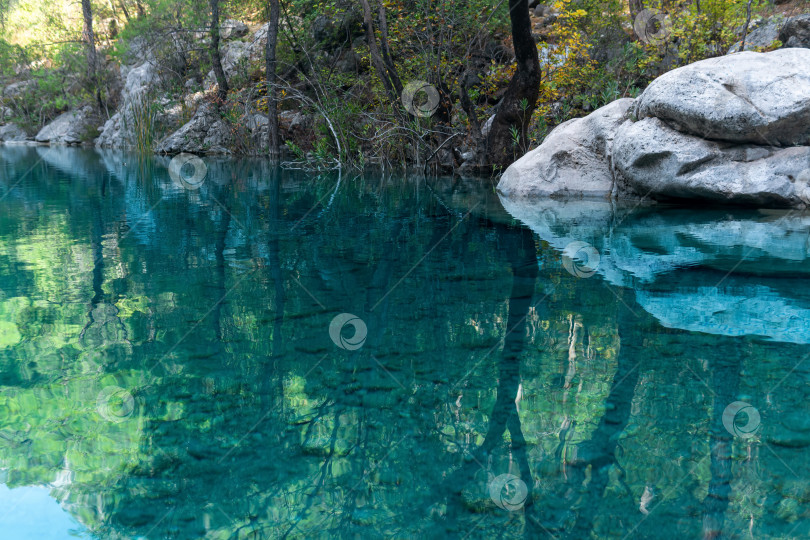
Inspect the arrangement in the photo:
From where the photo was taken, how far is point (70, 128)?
3105 cm

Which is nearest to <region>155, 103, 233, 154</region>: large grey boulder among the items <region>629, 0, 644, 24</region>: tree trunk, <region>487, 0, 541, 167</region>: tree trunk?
<region>487, 0, 541, 167</region>: tree trunk

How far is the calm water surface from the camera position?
2.09 meters

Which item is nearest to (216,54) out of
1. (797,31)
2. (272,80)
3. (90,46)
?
(272,80)

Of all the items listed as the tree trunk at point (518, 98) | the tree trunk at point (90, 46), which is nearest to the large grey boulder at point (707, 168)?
the tree trunk at point (518, 98)

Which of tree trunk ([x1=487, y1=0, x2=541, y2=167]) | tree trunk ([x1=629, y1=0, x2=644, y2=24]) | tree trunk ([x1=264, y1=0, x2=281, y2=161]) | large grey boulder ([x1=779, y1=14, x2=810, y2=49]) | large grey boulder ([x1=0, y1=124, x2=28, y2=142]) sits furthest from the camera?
large grey boulder ([x1=0, y1=124, x2=28, y2=142])

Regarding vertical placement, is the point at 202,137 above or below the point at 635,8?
below

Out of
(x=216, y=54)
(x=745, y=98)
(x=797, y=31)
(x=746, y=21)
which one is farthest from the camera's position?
(x=216, y=54)

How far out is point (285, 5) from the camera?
708 inches

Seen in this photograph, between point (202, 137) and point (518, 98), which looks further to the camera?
point (202, 137)

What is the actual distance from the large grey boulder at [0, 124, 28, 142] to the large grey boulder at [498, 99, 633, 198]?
3249cm

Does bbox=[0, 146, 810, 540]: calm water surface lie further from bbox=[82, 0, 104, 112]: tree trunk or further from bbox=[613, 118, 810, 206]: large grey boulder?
bbox=[82, 0, 104, 112]: tree trunk

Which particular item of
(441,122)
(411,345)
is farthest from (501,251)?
(441,122)

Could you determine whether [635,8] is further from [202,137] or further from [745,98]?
[202,137]

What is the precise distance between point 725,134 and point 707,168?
1.54 feet
